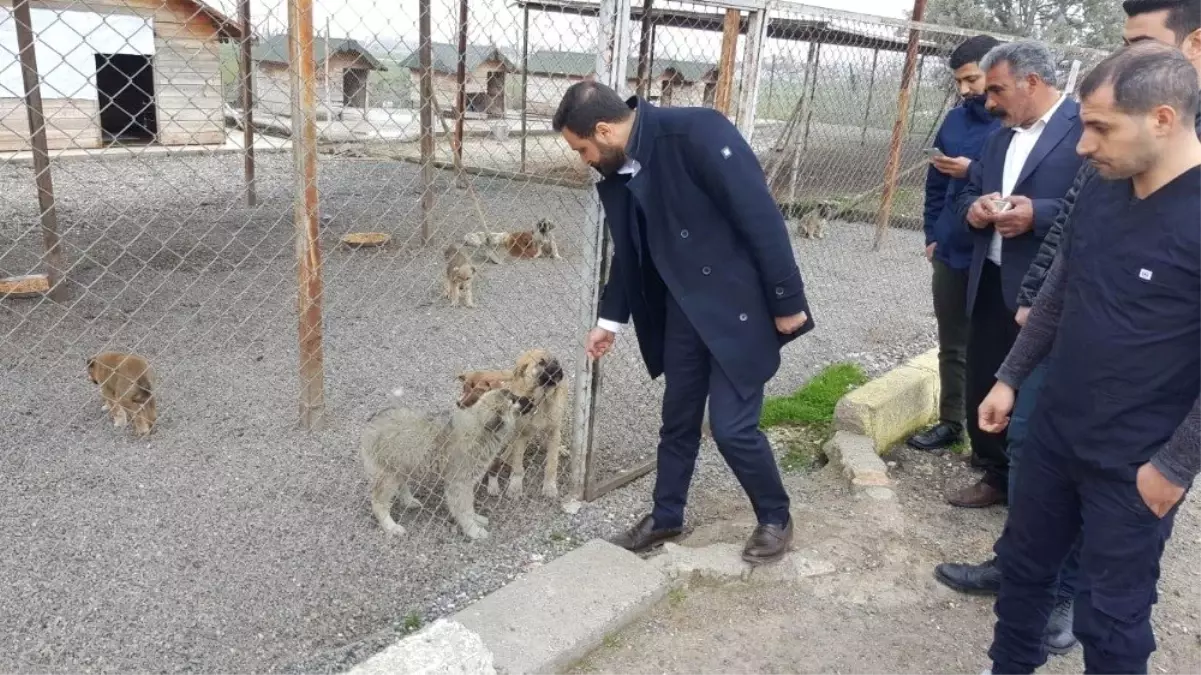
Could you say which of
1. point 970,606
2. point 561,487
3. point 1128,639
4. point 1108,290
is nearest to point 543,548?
point 561,487

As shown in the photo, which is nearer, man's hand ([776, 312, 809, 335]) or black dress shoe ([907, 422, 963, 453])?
man's hand ([776, 312, 809, 335])

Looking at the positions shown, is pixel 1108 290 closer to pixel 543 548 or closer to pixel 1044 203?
pixel 1044 203

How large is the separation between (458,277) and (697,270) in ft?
14.4

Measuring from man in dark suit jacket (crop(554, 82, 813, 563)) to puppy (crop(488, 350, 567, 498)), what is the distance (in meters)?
0.63

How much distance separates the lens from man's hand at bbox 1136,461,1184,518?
6.11 ft

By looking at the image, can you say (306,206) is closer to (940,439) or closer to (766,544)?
(766,544)

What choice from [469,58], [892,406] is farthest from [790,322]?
[469,58]

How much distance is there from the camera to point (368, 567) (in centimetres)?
325

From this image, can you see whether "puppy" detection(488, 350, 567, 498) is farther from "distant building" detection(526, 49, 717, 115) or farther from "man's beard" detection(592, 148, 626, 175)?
"distant building" detection(526, 49, 717, 115)

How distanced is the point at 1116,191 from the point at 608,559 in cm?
198

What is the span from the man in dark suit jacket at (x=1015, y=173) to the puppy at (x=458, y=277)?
4.30 metres

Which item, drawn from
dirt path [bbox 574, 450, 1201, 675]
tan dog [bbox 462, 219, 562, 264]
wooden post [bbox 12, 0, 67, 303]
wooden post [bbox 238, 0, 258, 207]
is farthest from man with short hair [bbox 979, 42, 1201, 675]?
tan dog [bbox 462, 219, 562, 264]

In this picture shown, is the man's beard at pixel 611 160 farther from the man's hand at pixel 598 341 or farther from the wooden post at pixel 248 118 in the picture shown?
the wooden post at pixel 248 118

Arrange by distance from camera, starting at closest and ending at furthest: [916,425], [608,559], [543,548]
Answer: [608,559]
[543,548]
[916,425]
